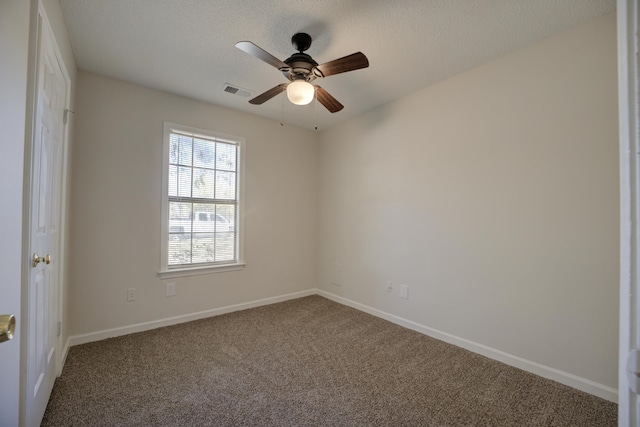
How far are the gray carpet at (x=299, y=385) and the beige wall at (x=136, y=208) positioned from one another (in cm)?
39

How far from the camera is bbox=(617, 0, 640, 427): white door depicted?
488mm

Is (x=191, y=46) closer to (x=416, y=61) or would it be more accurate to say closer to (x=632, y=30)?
(x=416, y=61)

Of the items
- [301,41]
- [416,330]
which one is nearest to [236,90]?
[301,41]

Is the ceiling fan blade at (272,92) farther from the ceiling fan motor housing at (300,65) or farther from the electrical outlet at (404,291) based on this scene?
the electrical outlet at (404,291)

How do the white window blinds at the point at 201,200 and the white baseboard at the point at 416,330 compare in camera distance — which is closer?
the white baseboard at the point at 416,330

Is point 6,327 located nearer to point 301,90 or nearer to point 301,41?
point 301,90

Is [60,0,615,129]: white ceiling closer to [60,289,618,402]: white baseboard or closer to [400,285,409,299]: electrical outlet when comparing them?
[400,285,409,299]: electrical outlet

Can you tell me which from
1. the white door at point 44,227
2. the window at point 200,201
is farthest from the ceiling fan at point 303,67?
the window at point 200,201

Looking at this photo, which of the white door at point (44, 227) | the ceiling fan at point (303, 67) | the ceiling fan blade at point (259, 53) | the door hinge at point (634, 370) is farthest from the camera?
the ceiling fan at point (303, 67)

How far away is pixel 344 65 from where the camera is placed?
6.09 feet

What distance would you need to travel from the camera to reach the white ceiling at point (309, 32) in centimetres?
185

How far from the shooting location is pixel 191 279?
3201mm

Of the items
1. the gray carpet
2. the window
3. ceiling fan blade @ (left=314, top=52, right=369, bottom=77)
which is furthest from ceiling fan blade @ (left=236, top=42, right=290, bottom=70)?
the gray carpet

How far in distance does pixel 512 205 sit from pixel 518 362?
124 centimetres
